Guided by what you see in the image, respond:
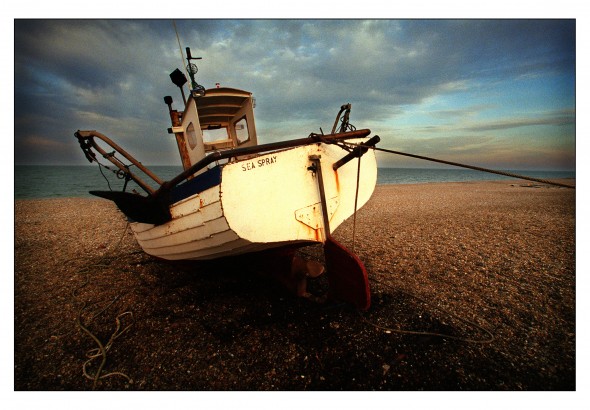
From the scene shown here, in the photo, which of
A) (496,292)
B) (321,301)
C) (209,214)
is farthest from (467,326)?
(209,214)

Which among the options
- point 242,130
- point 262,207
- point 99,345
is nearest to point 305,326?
point 262,207

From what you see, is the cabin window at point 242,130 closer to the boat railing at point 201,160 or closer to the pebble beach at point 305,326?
the boat railing at point 201,160

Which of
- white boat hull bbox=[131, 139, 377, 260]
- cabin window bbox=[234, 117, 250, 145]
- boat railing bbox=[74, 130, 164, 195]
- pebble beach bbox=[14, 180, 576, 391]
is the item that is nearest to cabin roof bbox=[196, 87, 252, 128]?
cabin window bbox=[234, 117, 250, 145]

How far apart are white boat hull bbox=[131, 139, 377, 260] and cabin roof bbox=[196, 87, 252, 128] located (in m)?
2.59

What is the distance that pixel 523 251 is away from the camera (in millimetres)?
5398

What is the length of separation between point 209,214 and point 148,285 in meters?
2.99

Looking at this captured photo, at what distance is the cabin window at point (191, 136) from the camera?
489 cm

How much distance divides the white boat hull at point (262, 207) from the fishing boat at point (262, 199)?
1cm

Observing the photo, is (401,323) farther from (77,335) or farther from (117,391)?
(77,335)

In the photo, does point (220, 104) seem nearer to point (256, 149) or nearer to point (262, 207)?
point (256, 149)

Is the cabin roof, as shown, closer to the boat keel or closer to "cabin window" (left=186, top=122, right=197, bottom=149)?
"cabin window" (left=186, top=122, right=197, bottom=149)

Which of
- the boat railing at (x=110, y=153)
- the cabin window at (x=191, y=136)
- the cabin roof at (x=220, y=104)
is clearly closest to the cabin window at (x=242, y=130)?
the cabin roof at (x=220, y=104)

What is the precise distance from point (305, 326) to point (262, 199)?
1902mm

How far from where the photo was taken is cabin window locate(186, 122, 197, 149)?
4.89 meters
